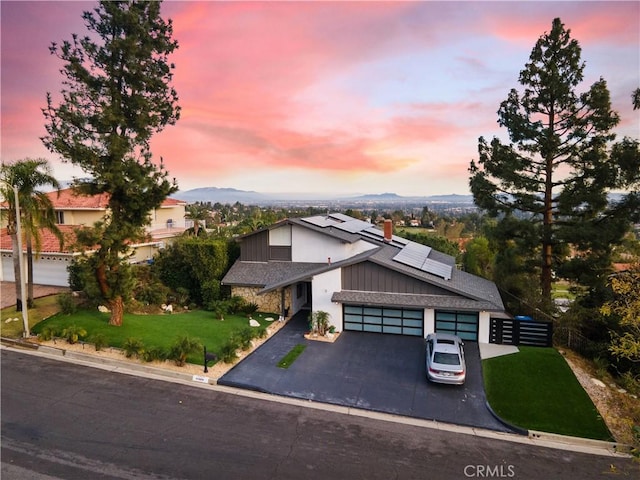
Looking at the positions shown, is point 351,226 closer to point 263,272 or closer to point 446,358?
point 263,272

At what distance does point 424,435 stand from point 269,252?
17.9 metres

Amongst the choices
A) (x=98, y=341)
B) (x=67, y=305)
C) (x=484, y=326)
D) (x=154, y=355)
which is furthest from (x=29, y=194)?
(x=484, y=326)

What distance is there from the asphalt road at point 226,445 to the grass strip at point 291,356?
10.6ft

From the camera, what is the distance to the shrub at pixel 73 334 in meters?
18.5

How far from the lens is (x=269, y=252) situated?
27922 millimetres

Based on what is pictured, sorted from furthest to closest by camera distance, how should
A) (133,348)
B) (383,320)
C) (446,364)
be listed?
(383,320), (133,348), (446,364)

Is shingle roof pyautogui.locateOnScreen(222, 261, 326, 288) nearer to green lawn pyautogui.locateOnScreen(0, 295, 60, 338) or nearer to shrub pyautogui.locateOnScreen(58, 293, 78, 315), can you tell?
shrub pyautogui.locateOnScreen(58, 293, 78, 315)

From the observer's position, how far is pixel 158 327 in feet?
69.4

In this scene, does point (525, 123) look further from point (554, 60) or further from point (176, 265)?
point (176, 265)

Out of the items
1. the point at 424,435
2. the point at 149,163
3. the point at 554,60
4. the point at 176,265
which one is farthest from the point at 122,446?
the point at 554,60

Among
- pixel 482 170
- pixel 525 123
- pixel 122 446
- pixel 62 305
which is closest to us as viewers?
pixel 122 446

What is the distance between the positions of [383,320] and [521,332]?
23.5ft

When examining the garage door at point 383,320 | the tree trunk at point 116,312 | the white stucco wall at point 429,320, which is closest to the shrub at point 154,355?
the tree trunk at point 116,312
